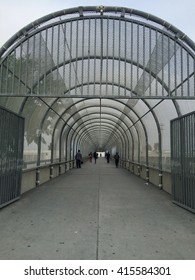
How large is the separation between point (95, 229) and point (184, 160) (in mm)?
3105

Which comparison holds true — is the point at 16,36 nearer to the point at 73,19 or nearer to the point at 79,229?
the point at 73,19

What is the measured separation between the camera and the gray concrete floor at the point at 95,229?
148 inches

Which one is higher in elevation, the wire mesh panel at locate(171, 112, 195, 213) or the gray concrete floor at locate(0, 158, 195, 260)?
the wire mesh panel at locate(171, 112, 195, 213)

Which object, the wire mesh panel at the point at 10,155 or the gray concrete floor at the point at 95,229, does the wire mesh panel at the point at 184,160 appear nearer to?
the gray concrete floor at the point at 95,229

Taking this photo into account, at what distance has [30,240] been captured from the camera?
4.27 meters

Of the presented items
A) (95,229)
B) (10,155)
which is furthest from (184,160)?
(10,155)

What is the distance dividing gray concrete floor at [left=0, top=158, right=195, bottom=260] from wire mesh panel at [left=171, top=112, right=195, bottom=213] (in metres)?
0.35

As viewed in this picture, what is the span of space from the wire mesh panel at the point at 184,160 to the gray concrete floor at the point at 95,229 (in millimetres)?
353

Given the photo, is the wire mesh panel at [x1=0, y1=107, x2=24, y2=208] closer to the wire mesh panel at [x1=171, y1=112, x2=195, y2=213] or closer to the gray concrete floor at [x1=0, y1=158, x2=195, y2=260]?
the gray concrete floor at [x1=0, y1=158, x2=195, y2=260]

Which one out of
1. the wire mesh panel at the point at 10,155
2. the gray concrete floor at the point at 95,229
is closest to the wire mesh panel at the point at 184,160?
the gray concrete floor at the point at 95,229

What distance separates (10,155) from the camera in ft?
22.6

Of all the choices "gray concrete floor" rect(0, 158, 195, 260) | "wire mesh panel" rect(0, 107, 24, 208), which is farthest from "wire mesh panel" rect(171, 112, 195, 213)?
"wire mesh panel" rect(0, 107, 24, 208)

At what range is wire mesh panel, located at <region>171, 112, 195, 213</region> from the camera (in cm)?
633

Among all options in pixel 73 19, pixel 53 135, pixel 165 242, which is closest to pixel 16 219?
pixel 165 242
